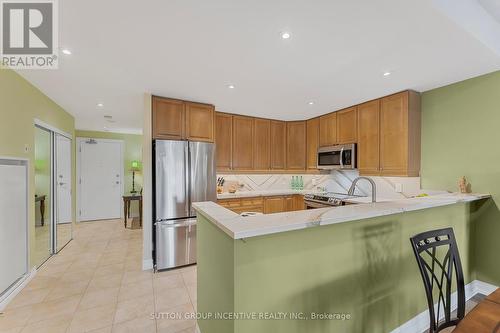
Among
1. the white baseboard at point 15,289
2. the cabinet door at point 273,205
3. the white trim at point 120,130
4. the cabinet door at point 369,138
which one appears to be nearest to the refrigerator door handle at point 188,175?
the cabinet door at point 273,205

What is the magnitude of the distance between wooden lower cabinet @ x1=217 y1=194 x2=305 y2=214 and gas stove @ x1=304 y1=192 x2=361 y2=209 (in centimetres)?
27

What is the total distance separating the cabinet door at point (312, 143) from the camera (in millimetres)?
4395

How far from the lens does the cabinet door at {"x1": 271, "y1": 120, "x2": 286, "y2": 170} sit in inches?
183

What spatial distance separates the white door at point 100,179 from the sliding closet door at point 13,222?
351 cm

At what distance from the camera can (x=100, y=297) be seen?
7.91ft

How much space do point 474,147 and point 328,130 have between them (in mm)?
1999

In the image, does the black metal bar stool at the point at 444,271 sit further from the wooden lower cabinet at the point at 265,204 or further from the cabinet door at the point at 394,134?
the wooden lower cabinet at the point at 265,204

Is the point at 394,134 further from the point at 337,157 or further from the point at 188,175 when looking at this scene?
the point at 188,175

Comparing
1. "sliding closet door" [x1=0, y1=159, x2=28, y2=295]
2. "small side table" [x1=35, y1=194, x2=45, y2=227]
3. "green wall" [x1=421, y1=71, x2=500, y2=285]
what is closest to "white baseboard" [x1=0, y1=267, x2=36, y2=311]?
"sliding closet door" [x1=0, y1=159, x2=28, y2=295]

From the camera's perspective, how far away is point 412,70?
2.33m

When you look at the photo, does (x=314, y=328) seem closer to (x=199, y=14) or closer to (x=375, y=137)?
(x=199, y=14)

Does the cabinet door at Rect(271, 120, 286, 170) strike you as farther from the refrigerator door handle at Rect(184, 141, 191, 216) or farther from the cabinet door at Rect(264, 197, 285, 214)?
the refrigerator door handle at Rect(184, 141, 191, 216)

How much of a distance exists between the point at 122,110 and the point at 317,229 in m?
4.12

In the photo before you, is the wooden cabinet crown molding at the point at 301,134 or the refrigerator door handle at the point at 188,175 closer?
the wooden cabinet crown molding at the point at 301,134
